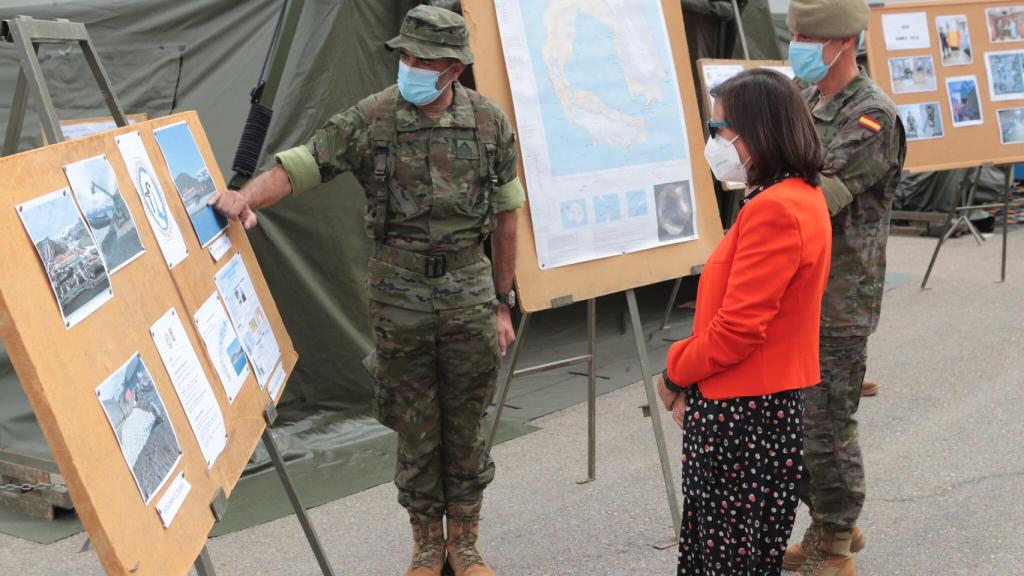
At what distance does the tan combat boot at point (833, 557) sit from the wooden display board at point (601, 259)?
1.20 m

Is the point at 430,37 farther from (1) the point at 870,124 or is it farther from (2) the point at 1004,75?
(2) the point at 1004,75

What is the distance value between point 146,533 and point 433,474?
1.87m

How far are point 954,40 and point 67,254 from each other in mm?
7548

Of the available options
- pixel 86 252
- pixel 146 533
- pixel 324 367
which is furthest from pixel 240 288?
pixel 324 367

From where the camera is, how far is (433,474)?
3.54 m

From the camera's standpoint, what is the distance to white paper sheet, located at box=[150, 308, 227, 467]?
2.07 meters

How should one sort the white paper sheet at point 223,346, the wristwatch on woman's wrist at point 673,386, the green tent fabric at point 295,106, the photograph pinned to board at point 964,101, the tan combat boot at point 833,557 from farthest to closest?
the photograph pinned to board at point 964,101, the green tent fabric at point 295,106, the tan combat boot at point 833,557, the wristwatch on woman's wrist at point 673,386, the white paper sheet at point 223,346

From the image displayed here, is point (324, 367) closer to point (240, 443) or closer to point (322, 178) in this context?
point (322, 178)

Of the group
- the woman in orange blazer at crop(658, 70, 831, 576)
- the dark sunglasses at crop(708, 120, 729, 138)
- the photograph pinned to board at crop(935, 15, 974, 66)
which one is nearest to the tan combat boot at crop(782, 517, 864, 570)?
the woman in orange blazer at crop(658, 70, 831, 576)

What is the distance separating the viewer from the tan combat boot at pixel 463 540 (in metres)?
3.59

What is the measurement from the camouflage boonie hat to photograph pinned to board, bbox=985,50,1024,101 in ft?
19.9

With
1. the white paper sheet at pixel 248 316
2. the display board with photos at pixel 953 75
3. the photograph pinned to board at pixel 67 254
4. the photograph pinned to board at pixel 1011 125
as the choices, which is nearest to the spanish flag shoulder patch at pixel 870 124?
the white paper sheet at pixel 248 316

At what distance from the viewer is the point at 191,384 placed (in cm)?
215

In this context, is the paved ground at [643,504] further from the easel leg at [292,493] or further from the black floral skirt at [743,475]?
the black floral skirt at [743,475]
